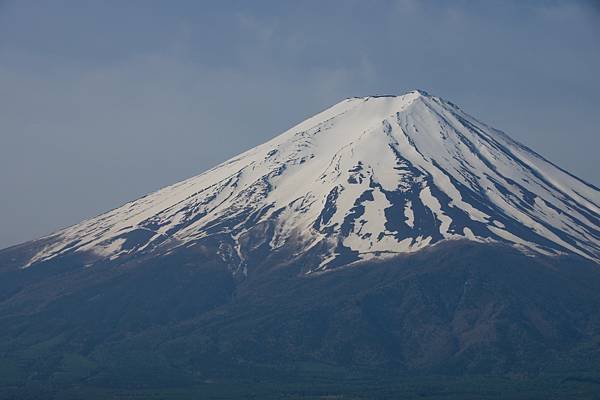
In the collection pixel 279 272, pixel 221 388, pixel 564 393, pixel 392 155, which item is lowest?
pixel 564 393

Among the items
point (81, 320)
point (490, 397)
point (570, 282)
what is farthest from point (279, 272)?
point (490, 397)

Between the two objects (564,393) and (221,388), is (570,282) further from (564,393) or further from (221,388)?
(221,388)

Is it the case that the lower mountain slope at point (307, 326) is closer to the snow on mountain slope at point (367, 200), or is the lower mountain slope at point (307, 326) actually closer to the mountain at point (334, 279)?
the mountain at point (334, 279)

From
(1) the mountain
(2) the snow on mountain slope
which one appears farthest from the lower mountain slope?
(2) the snow on mountain slope

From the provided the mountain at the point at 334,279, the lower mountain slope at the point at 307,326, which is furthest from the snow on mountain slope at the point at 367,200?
the lower mountain slope at the point at 307,326

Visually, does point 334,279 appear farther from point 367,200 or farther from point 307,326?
point 367,200

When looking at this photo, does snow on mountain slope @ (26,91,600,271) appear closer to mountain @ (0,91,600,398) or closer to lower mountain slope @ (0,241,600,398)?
mountain @ (0,91,600,398)
